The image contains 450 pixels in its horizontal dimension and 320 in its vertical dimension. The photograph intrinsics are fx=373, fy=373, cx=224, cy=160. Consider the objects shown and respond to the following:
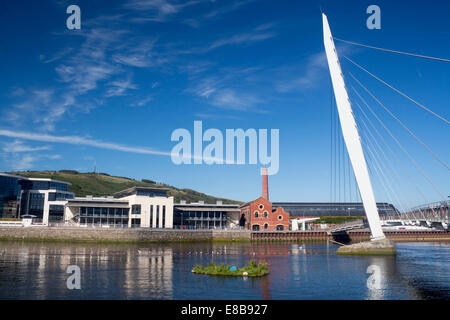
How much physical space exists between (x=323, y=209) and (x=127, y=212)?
236ft

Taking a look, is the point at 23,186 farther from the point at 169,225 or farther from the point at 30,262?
the point at 30,262

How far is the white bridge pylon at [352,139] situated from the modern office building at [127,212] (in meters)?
50.3

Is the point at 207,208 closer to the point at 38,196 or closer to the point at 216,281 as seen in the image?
the point at 38,196

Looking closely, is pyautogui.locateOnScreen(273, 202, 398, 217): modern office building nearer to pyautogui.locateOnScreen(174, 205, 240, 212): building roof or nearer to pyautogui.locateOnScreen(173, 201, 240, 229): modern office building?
pyautogui.locateOnScreen(174, 205, 240, 212): building roof

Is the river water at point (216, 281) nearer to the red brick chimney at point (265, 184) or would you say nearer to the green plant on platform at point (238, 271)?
the green plant on platform at point (238, 271)

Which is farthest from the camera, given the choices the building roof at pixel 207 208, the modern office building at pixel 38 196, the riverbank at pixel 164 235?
the modern office building at pixel 38 196

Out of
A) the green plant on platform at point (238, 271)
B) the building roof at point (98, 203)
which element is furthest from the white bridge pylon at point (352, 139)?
the building roof at point (98, 203)

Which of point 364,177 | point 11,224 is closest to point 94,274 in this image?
point 364,177

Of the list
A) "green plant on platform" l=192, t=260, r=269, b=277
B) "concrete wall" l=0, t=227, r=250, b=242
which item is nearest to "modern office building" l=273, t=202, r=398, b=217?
"concrete wall" l=0, t=227, r=250, b=242

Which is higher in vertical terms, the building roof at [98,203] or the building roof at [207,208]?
the building roof at [98,203]

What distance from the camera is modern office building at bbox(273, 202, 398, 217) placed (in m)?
131

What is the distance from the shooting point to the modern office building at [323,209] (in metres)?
131

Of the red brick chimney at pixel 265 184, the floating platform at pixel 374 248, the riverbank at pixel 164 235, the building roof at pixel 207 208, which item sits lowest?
the floating platform at pixel 374 248

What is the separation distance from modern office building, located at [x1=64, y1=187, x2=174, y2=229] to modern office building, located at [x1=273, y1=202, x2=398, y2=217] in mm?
51443
